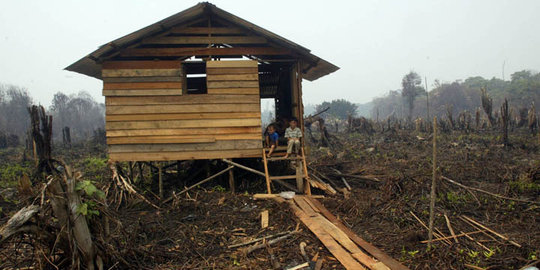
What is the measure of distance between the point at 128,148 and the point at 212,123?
245 cm

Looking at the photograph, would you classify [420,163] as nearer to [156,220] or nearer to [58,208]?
[156,220]

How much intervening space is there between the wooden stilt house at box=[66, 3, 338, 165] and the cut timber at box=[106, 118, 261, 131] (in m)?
0.03

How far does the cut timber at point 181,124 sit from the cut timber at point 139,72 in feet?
4.32

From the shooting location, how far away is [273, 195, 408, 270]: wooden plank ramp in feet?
15.0

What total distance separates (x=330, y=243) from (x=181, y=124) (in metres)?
5.31

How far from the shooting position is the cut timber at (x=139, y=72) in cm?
844

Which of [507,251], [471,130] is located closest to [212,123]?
[507,251]

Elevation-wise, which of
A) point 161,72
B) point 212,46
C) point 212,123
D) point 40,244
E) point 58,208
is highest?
point 212,46

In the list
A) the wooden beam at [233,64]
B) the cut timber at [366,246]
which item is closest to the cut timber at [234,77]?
the wooden beam at [233,64]

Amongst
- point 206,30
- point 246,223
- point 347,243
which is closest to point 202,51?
point 206,30

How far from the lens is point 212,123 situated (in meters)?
8.66

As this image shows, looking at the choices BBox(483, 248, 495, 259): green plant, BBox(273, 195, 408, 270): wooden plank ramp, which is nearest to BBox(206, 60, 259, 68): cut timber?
BBox(273, 195, 408, 270): wooden plank ramp

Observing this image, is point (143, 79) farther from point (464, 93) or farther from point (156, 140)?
point (464, 93)

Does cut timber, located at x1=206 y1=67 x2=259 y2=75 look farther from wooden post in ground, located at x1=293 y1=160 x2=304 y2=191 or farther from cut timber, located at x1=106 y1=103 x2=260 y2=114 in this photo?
wooden post in ground, located at x1=293 y1=160 x2=304 y2=191
